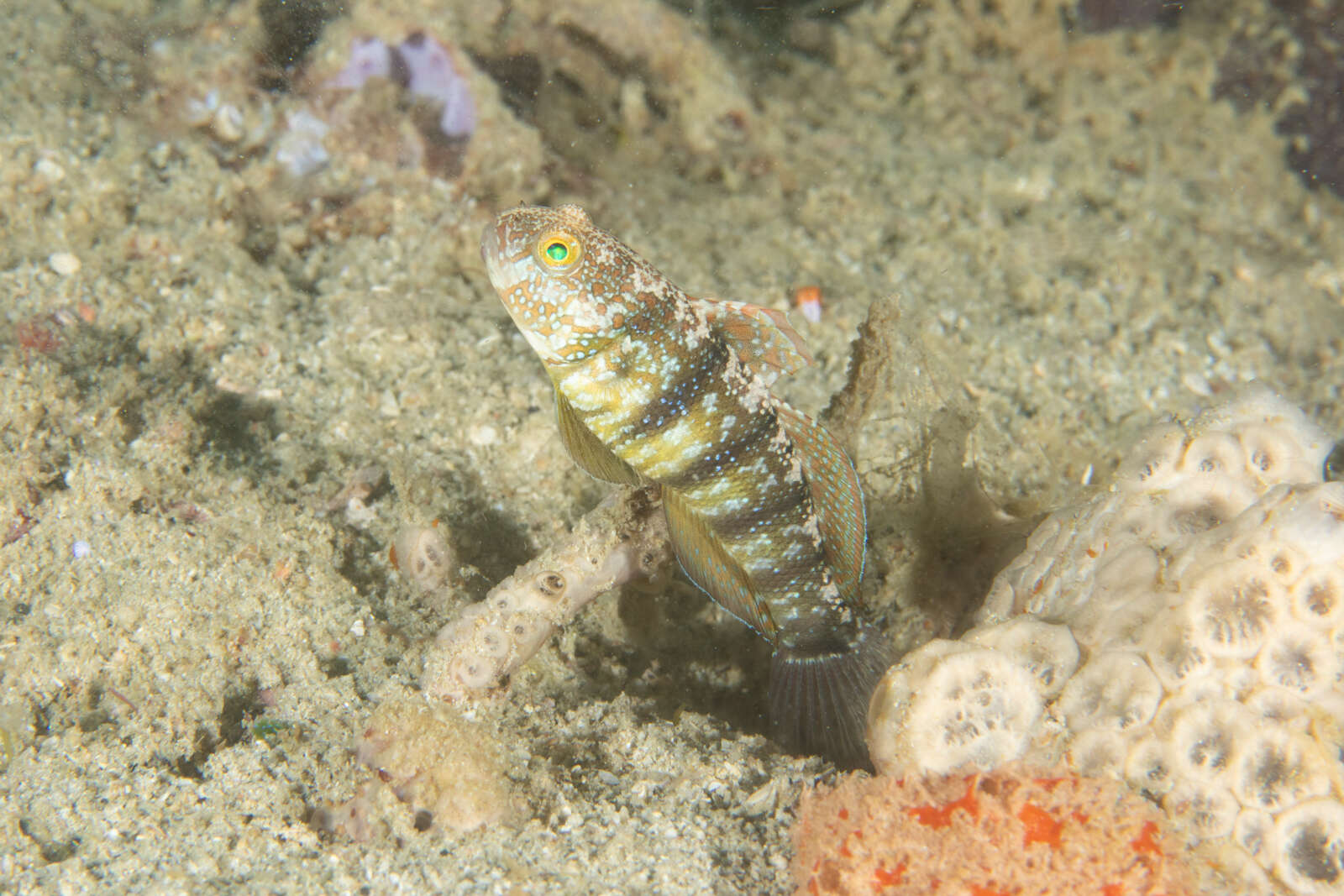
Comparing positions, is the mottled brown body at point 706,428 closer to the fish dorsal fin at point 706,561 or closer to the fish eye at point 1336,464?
the fish dorsal fin at point 706,561

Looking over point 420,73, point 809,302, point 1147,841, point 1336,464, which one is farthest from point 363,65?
point 1336,464

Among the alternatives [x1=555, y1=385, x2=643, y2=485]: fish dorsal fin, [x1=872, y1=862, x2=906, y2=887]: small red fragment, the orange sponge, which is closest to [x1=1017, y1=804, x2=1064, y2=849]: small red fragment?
the orange sponge

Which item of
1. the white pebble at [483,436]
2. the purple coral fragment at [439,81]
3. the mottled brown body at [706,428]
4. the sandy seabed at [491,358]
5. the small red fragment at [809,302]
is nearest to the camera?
the sandy seabed at [491,358]

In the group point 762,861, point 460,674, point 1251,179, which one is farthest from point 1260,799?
point 1251,179

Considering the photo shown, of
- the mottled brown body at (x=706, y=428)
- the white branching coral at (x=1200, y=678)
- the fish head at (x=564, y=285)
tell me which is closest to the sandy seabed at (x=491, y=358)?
the mottled brown body at (x=706, y=428)

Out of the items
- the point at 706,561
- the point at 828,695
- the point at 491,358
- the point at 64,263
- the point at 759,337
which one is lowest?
the point at 64,263

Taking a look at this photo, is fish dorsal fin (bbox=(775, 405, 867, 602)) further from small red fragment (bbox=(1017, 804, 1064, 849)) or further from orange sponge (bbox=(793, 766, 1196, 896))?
small red fragment (bbox=(1017, 804, 1064, 849))

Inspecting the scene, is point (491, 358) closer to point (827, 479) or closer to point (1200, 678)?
point (827, 479)
